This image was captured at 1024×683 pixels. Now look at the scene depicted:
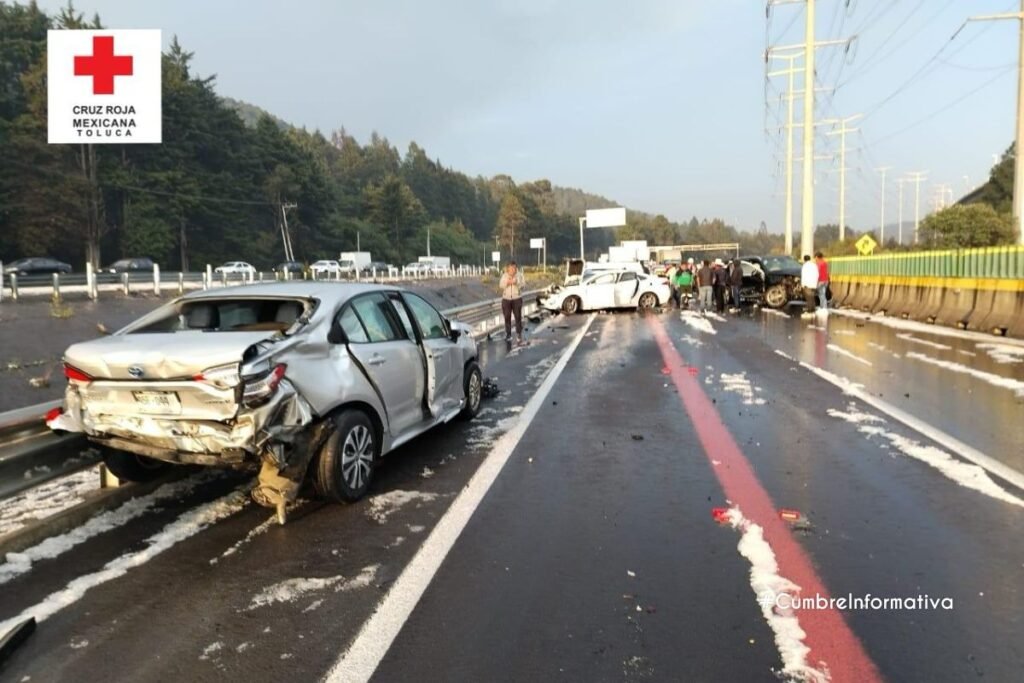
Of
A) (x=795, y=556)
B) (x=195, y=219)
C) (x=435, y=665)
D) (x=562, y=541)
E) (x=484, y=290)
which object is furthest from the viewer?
(x=195, y=219)

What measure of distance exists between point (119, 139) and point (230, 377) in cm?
410

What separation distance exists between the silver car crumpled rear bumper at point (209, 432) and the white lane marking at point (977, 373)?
338 inches

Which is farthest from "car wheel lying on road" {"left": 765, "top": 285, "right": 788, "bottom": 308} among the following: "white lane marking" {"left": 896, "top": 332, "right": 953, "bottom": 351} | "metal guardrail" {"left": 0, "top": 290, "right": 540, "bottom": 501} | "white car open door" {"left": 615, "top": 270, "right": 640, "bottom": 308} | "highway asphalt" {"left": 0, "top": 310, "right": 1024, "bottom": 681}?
"metal guardrail" {"left": 0, "top": 290, "right": 540, "bottom": 501}

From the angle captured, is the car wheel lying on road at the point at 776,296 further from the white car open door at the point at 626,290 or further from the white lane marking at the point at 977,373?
the white lane marking at the point at 977,373

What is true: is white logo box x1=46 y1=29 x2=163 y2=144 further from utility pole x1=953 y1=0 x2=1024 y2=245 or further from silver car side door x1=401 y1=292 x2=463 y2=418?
utility pole x1=953 y1=0 x2=1024 y2=245

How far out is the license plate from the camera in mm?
4797

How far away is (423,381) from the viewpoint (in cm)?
675

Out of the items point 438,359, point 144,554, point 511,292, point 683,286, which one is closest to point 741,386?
point 438,359

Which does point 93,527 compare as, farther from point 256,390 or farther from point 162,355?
point 256,390

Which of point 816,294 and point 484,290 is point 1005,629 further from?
point 484,290

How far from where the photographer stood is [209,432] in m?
4.77

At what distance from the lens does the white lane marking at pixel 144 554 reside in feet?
12.7

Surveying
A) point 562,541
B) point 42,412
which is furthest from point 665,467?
point 42,412

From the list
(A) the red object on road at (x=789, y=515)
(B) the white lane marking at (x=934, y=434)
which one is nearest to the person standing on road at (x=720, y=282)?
(B) the white lane marking at (x=934, y=434)
